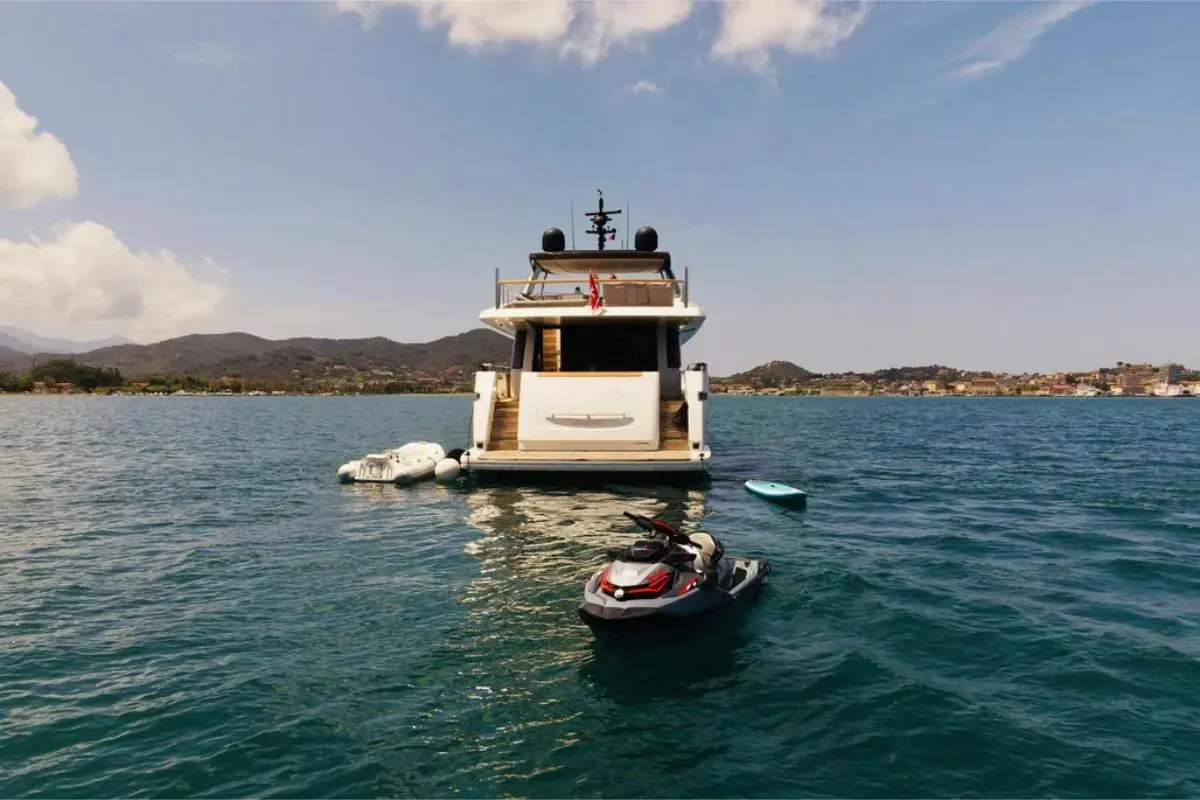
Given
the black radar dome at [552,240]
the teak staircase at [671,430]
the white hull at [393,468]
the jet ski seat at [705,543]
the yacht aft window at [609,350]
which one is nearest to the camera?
the jet ski seat at [705,543]

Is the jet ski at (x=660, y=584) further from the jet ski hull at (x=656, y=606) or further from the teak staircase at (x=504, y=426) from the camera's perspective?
the teak staircase at (x=504, y=426)

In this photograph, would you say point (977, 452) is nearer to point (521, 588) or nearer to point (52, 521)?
point (521, 588)

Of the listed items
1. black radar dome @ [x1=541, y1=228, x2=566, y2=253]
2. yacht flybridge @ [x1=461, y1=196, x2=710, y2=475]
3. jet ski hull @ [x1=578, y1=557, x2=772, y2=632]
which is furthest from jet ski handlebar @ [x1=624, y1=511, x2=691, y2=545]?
black radar dome @ [x1=541, y1=228, x2=566, y2=253]

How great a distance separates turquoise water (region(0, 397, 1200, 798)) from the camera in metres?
5.20

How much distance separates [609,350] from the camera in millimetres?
19859

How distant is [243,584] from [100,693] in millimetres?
A: 3461

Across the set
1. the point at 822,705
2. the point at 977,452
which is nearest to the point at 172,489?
the point at 822,705

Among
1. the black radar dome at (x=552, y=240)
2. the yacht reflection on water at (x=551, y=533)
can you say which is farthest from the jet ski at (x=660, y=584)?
the black radar dome at (x=552, y=240)

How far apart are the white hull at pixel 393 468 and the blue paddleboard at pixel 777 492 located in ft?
29.9

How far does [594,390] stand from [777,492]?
16.7ft

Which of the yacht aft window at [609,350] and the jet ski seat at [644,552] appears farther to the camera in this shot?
the yacht aft window at [609,350]

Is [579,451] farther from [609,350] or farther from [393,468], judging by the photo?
[393,468]

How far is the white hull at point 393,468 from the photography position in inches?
746

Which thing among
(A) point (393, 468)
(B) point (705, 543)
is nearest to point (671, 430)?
(A) point (393, 468)
